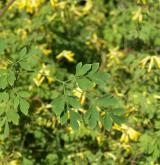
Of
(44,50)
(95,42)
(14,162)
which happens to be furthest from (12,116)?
(95,42)

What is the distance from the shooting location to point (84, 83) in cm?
214

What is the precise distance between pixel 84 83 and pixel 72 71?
7.62 ft

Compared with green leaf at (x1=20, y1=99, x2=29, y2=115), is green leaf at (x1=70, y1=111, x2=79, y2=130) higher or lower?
lower

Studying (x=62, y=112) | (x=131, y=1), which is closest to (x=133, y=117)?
(x=62, y=112)

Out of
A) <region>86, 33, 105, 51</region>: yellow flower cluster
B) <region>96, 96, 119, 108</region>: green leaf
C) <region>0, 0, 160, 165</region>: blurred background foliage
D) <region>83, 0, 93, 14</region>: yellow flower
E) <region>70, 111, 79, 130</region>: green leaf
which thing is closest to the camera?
<region>70, 111, 79, 130</region>: green leaf

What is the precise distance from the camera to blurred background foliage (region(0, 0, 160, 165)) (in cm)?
329

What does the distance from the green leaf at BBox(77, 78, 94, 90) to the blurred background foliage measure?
1.37 feet

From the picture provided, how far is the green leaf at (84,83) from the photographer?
2126 millimetres

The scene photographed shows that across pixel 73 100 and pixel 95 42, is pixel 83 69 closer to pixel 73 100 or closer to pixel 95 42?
pixel 73 100

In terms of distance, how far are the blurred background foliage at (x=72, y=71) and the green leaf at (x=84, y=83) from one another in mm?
417

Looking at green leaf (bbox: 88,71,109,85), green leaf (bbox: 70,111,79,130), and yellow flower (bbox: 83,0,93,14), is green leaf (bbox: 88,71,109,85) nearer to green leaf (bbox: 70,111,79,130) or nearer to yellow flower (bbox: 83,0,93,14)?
green leaf (bbox: 70,111,79,130)

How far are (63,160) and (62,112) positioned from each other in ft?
3.97

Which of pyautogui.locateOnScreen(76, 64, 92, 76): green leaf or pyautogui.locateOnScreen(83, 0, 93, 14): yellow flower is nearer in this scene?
pyautogui.locateOnScreen(76, 64, 92, 76): green leaf

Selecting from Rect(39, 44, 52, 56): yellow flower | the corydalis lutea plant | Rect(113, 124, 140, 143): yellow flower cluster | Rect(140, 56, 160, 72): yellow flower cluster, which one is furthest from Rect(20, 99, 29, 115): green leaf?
Rect(39, 44, 52, 56): yellow flower
